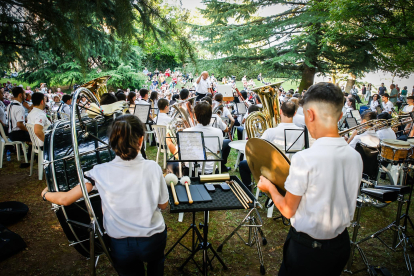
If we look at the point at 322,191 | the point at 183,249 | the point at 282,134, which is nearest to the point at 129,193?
the point at 322,191

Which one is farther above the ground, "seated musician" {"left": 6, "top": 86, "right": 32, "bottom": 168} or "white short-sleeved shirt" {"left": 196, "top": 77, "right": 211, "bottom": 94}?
"white short-sleeved shirt" {"left": 196, "top": 77, "right": 211, "bottom": 94}

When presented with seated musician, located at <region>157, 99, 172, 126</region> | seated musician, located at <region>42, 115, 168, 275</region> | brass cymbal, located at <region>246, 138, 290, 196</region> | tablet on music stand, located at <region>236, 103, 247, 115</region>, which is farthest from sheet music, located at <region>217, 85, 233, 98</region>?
seated musician, located at <region>42, 115, 168, 275</region>

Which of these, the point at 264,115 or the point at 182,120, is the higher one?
the point at 264,115

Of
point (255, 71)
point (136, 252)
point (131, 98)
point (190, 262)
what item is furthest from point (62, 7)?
point (255, 71)

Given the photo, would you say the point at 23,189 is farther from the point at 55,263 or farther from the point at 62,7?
the point at 62,7

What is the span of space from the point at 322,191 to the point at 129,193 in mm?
1225

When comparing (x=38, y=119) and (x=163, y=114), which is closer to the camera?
(x=38, y=119)

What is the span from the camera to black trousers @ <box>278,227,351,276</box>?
1.49m

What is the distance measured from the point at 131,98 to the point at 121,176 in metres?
6.57

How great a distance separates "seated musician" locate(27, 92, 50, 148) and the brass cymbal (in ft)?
13.9

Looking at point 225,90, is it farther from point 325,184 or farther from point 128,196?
point 325,184

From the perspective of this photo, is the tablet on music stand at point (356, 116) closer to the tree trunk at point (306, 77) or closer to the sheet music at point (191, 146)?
the sheet music at point (191, 146)

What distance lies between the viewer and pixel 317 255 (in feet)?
4.91

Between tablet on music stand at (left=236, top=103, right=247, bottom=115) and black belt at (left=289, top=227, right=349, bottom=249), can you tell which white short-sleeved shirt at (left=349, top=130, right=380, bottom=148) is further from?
tablet on music stand at (left=236, top=103, right=247, bottom=115)
